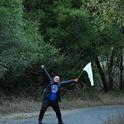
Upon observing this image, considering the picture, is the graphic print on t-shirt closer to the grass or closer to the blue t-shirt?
the blue t-shirt

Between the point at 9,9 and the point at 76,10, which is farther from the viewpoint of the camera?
the point at 76,10

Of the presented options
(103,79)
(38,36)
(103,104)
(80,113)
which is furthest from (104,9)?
(103,79)

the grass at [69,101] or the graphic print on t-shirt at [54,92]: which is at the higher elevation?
the graphic print on t-shirt at [54,92]

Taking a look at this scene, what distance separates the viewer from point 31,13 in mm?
33125

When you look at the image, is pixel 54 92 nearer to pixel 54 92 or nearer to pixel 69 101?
pixel 54 92

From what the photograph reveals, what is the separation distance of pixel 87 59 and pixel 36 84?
4.47 m

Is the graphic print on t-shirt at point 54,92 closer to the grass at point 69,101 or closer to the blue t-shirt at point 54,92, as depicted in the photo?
the blue t-shirt at point 54,92

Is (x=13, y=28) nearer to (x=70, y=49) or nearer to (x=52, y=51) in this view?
(x=52, y=51)

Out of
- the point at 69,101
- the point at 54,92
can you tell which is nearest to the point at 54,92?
the point at 54,92

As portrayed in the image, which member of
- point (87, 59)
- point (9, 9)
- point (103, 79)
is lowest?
point (103, 79)

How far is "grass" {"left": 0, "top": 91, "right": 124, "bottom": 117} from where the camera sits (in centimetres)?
2652

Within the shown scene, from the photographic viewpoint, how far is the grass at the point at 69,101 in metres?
26.5

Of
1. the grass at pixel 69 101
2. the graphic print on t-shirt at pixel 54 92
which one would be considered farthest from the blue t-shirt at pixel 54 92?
the grass at pixel 69 101

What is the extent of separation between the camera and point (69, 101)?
31.1m
